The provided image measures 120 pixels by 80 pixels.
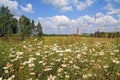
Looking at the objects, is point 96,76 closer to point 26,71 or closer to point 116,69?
point 116,69

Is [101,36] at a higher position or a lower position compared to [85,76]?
higher

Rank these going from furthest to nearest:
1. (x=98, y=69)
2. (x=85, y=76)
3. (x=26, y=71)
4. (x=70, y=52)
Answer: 1. (x=70, y=52)
2. (x=26, y=71)
3. (x=98, y=69)
4. (x=85, y=76)

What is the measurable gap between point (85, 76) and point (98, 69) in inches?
14.6

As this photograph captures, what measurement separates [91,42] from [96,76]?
2.29 m

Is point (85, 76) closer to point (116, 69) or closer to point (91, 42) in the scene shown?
point (116, 69)

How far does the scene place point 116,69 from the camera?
12.7ft

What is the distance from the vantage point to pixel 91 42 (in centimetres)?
578

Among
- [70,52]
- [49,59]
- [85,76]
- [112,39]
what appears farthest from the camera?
[112,39]

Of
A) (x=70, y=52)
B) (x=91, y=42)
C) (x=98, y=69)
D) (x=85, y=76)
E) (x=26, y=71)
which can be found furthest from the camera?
(x=91, y=42)

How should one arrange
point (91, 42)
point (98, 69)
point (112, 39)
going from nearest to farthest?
→ point (98, 69) → point (91, 42) → point (112, 39)

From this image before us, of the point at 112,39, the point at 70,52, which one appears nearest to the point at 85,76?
the point at 70,52

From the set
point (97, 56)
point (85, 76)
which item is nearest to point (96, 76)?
point (85, 76)

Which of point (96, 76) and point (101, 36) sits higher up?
point (101, 36)

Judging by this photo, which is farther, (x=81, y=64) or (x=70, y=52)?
(x=70, y=52)
